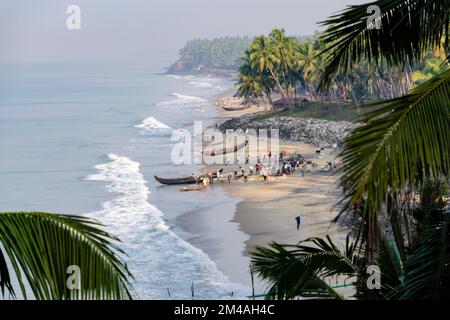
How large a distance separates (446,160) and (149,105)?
11301 centimetres

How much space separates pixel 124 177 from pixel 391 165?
46.1 m

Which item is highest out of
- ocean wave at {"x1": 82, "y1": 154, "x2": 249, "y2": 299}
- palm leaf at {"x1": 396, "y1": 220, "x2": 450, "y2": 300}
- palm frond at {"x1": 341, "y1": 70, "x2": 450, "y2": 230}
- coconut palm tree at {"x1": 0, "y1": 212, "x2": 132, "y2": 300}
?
palm frond at {"x1": 341, "y1": 70, "x2": 450, "y2": 230}

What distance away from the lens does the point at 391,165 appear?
11.7 ft

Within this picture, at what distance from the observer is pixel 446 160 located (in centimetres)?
377

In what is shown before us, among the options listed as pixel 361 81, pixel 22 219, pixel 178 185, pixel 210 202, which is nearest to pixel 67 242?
pixel 22 219

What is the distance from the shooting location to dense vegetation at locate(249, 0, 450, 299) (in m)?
3.59

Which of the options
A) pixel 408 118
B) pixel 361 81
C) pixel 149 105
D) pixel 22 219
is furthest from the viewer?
pixel 149 105

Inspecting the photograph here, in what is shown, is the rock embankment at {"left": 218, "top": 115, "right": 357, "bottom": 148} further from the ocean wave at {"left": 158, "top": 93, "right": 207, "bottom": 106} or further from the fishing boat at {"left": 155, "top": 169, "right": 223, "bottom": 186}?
the ocean wave at {"left": 158, "top": 93, "right": 207, "bottom": 106}

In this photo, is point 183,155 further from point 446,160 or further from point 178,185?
point 446,160

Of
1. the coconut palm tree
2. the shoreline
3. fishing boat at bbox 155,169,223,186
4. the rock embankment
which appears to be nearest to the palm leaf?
the coconut palm tree

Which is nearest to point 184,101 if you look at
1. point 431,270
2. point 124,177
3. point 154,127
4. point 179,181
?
point 154,127

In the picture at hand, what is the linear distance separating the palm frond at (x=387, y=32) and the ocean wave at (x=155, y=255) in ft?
35.9

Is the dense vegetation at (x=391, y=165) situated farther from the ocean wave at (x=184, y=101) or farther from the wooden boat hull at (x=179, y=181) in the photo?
the ocean wave at (x=184, y=101)

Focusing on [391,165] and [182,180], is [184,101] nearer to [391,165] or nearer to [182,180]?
[182,180]
